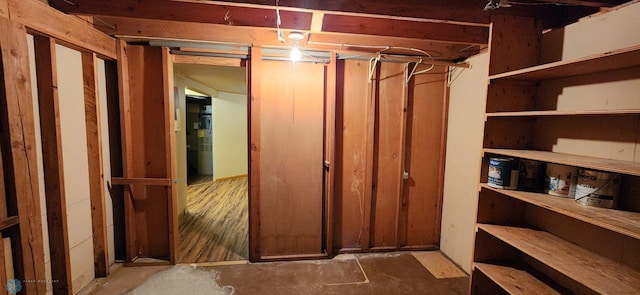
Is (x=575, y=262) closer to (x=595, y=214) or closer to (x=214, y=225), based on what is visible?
(x=595, y=214)

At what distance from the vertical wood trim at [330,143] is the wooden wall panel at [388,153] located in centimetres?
47

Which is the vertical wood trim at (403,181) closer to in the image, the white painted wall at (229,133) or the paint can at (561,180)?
the paint can at (561,180)

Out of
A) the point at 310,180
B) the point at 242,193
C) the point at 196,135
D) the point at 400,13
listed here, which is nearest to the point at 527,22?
the point at 400,13

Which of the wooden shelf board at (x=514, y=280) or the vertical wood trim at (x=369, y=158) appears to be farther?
the vertical wood trim at (x=369, y=158)

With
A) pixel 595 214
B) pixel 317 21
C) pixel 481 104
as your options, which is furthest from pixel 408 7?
pixel 595 214

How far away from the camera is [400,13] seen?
1.67m

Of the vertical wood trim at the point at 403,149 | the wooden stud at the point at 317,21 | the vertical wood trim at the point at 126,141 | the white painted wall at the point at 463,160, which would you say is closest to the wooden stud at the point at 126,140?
the vertical wood trim at the point at 126,141

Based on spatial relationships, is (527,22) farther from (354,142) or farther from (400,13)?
(354,142)

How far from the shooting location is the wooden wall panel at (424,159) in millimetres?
2602

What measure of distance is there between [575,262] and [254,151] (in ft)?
7.34

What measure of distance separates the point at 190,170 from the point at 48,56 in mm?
5200

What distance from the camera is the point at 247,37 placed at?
2213 mm

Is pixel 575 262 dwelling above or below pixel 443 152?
below

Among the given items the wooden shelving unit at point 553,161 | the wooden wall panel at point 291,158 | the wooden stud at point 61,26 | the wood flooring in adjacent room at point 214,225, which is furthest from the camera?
the wood flooring in adjacent room at point 214,225
